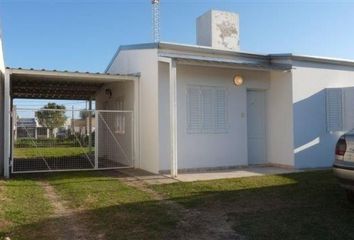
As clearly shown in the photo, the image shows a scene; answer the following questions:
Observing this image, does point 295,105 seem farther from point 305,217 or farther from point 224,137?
point 305,217

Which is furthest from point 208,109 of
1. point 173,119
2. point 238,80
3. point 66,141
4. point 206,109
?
point 66,141

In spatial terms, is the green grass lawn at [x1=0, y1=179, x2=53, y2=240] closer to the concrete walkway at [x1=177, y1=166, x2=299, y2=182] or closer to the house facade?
the concrete walkway at [x1=177, y1=166, x2=299, y2=182]

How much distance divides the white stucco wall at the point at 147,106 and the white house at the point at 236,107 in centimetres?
3

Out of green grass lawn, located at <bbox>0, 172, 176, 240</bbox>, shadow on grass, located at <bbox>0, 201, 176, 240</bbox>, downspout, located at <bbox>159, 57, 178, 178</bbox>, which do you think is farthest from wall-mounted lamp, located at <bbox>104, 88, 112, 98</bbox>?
shadow on grass, located at <bbox>0, 201, 176, 240</bbox>

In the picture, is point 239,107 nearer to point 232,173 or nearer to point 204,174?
point 232,173

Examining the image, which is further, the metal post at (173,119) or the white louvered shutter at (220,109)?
the white louvered shutter at (220,109)

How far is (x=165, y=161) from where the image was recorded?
11.6 metres

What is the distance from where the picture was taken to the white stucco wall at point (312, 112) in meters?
12.5

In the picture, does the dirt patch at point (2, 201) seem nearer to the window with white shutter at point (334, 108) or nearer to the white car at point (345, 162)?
the white car at point (345, 162)

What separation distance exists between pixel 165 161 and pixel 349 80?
23.0ft

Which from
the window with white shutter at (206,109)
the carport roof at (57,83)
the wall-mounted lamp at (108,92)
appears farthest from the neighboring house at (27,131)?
the window with white shutter at (206,109)

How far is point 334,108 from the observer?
1316 cm

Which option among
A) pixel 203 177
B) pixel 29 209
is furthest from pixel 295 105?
pixel 29 209

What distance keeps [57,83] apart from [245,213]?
10.5 meters
